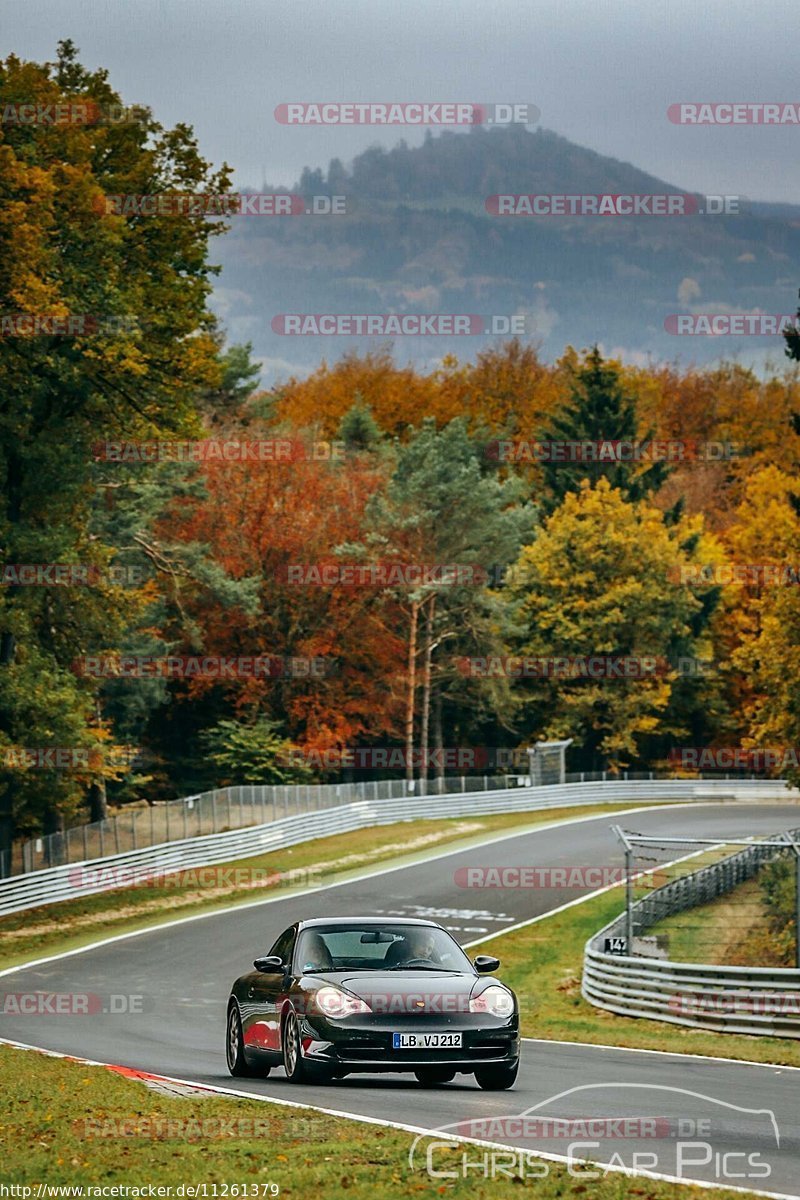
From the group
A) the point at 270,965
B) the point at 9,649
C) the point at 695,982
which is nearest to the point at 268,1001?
the point at 270,965

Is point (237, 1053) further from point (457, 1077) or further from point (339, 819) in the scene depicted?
point (339, 819)

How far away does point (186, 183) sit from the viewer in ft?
135

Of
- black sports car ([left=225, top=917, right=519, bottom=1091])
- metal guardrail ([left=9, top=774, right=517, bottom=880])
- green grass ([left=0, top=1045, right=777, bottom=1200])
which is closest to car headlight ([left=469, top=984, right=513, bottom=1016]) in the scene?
black sports car ([left=225, top=917, right=519, bottom=1091])

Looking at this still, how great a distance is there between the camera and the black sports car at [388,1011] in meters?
13.4

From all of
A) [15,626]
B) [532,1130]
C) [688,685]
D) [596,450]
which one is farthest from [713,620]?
[532,1130]

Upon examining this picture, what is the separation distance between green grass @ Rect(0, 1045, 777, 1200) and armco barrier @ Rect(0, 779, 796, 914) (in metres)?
29.9

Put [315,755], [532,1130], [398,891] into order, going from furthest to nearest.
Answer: [315,755] → [398,891] → [532,1130]

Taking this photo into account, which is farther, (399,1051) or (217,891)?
(217,891)

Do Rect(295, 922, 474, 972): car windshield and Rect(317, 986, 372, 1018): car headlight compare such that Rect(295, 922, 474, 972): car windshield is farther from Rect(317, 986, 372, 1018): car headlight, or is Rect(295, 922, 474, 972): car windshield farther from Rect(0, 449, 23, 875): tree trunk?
Rect(0, 449, 23, 875): tree trunk

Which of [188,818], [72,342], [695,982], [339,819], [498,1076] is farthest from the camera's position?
[339,819]

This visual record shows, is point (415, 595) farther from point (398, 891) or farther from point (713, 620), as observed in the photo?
point (398, 891)

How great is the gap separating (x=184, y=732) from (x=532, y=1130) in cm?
6504

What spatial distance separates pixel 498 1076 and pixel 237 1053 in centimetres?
284

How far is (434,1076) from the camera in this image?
46.5ft
